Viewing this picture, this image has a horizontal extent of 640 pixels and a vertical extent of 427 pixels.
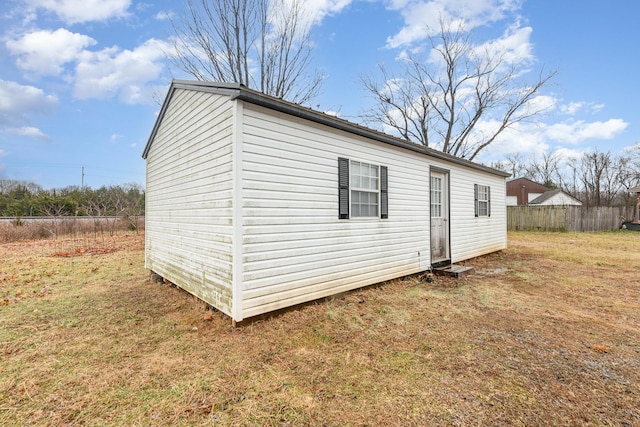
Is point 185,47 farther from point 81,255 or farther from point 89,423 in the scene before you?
point 89,423

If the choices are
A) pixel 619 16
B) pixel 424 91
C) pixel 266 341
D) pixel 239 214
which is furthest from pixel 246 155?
pixel 424 91

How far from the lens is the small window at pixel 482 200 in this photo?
28.9ft

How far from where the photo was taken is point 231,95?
12.0ft

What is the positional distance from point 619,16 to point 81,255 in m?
19.3

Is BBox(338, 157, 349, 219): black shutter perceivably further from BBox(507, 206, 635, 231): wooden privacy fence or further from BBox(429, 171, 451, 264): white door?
BBox(507, 206, 635, 231): wooden privacy fence

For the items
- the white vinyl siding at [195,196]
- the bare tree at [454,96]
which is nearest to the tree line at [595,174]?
the bare tree at [454,96]

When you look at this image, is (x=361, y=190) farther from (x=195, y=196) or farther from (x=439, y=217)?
(x=439, y=217)

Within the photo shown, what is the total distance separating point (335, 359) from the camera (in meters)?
2.93

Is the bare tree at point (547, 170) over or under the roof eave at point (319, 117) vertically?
over

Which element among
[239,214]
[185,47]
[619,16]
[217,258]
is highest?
[185,47]

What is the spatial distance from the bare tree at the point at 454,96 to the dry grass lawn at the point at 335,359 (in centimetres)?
1531

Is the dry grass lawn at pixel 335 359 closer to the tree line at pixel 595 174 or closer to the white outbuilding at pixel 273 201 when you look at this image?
the white outbuilding at pixel 273 201

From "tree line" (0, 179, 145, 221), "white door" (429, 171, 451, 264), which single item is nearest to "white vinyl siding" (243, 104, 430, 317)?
"white door" (429, 171, 451, 264)

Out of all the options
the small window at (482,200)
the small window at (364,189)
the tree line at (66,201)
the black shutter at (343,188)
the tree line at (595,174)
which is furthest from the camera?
the tree line at (595,174)
